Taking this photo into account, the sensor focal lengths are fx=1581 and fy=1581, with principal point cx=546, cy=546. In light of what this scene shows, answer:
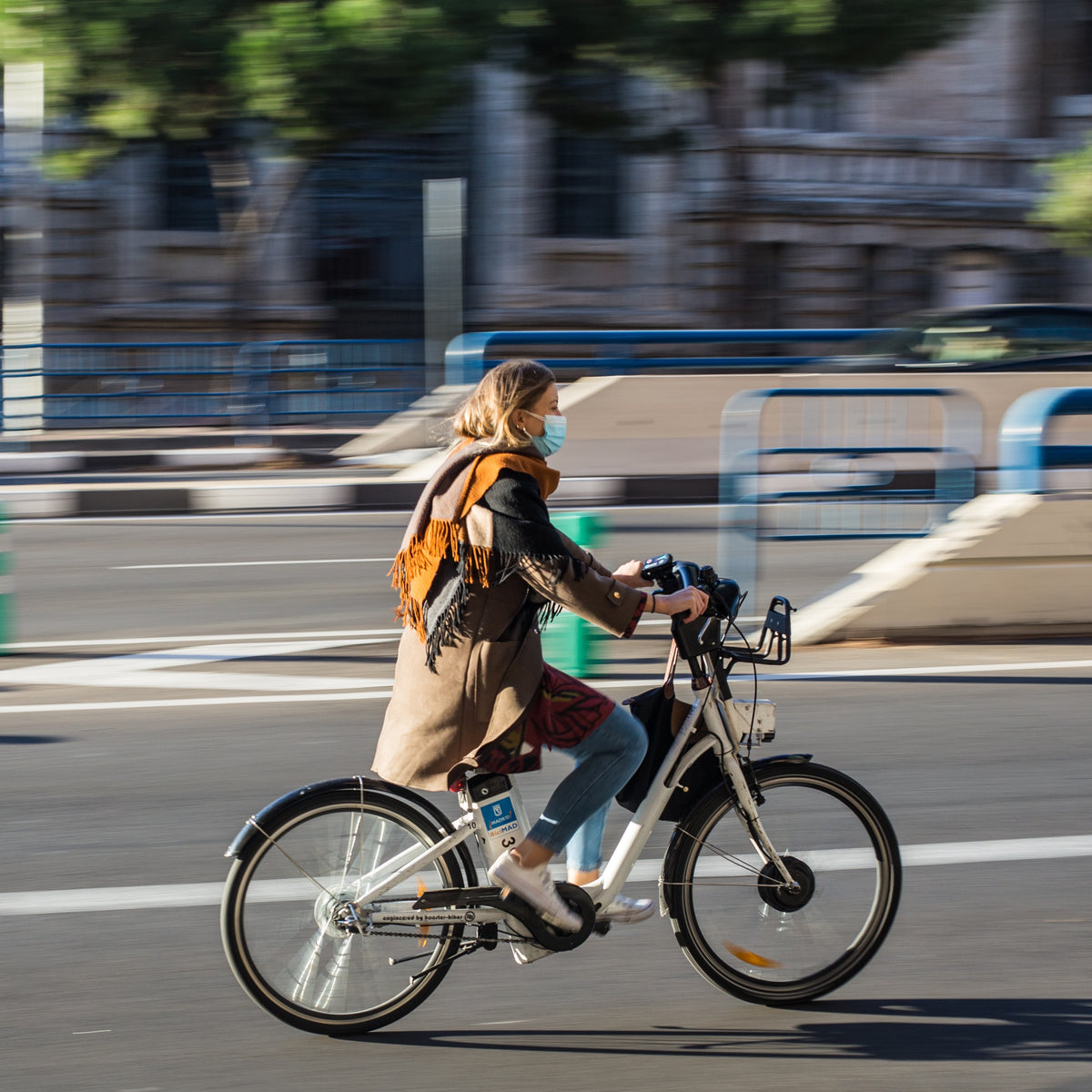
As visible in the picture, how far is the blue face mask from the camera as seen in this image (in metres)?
3.59

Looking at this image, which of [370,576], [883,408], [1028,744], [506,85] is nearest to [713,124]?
[506,85]

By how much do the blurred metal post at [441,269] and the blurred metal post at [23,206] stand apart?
5299mm

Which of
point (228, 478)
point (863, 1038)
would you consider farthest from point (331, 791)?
point (228, 478)

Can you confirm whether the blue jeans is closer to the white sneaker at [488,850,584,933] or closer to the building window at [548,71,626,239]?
the white sneaker at [488,850,584,933]

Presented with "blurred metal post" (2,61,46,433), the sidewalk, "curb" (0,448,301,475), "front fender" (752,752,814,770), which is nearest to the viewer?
"front fender" (752,752,814,770)

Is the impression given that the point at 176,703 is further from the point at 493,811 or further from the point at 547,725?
the point at 547,725

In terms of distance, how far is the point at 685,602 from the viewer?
3.62m

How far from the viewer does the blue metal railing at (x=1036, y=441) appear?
805 cm

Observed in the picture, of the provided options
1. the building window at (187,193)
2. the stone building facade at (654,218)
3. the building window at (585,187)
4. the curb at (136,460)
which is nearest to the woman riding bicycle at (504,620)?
the curb at (136,460)

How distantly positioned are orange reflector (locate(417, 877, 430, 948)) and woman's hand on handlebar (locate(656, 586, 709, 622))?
0.85m

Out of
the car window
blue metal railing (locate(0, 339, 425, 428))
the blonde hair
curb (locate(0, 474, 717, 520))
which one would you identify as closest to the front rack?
the blonde hair

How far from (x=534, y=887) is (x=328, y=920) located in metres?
0.50

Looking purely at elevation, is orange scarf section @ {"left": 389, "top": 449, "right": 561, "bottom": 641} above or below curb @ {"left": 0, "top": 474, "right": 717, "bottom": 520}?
above

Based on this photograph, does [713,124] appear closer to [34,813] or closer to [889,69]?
[889,69]
